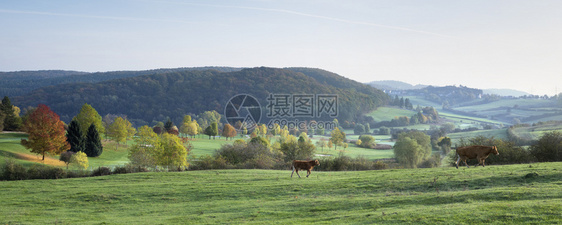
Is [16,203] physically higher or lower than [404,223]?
lower

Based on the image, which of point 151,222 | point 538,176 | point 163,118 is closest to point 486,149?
point 538,176

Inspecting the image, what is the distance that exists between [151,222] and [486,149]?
A: 19.6 metres

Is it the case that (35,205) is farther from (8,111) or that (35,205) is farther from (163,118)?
(163,118)

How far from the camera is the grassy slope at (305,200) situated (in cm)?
1146

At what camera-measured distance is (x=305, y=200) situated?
1641cm

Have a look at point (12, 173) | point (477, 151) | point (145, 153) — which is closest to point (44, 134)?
point (145, 153)

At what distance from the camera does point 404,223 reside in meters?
10.5

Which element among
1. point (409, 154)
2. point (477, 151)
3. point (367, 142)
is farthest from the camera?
point (367, 142)
